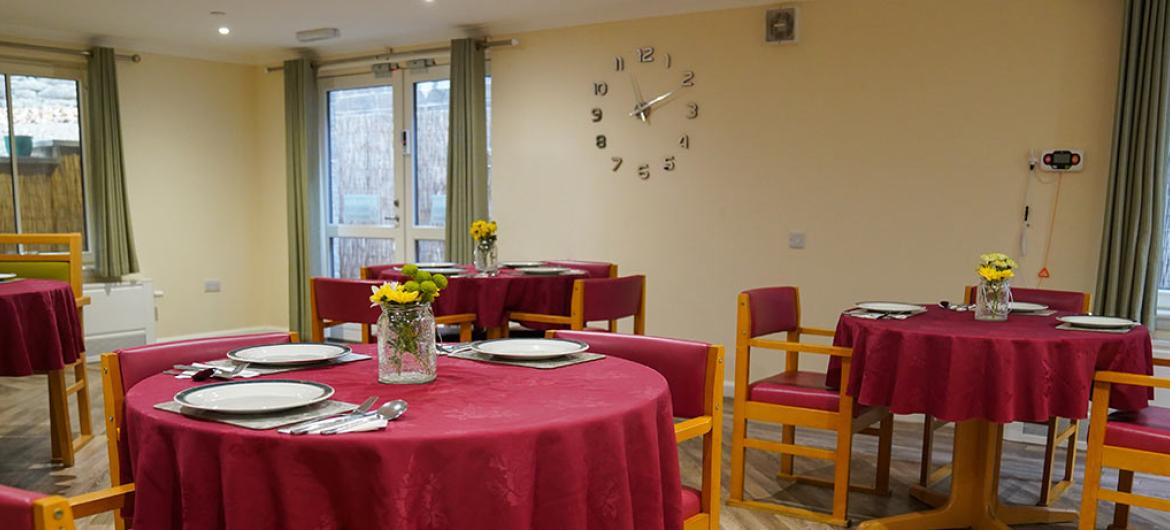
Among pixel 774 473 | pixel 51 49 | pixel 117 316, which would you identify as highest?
pixel 51 49

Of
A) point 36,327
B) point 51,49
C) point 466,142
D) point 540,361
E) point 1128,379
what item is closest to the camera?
point 540,361

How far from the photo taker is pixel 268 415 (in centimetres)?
152

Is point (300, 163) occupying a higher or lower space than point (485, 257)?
higher

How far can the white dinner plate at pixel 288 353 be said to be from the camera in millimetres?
1983

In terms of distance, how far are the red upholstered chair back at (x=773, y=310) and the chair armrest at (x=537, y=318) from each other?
91cm

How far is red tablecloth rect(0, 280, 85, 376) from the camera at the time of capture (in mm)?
3289

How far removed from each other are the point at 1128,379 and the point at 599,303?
6.71ft

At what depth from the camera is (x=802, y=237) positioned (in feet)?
15.9

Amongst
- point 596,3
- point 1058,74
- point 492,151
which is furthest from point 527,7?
point 1058,74

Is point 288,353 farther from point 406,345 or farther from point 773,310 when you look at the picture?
point 773,310

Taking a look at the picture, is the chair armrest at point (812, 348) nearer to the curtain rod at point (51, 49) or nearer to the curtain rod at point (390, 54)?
the curtain rod at point (390, 54)

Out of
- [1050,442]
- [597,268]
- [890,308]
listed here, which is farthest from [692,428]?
[597,268]

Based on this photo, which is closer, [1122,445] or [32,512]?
[32,512]

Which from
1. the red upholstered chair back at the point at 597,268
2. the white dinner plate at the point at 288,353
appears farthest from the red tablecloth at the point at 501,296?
the white dinner plate at the point at 288,353
